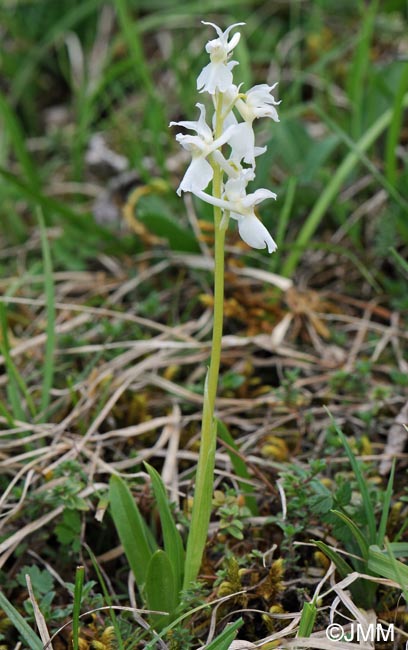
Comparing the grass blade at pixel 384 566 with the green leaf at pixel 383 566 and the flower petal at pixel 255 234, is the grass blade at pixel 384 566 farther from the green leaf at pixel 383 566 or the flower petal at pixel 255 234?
the flower petal at pixel 255 234

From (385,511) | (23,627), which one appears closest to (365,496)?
(385,511)

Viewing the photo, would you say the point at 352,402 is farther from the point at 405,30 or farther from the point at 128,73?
the point at 128,73

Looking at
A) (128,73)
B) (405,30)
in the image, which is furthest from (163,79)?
(405,30)

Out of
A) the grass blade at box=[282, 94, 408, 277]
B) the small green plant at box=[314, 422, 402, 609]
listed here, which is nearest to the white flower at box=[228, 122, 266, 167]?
the small green plant at box=[314, 422, 402, 609]

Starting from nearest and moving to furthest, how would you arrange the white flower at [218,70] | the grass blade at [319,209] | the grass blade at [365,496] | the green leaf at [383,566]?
the white flower at [218,70] → the green leaf at [383,566] → the grass blade at [365,496] → the grass blade at [319,209]

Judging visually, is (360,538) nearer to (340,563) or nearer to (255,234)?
(340,563)

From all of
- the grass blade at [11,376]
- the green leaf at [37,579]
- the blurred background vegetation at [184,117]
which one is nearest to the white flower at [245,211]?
the grass blade at [11,376]
